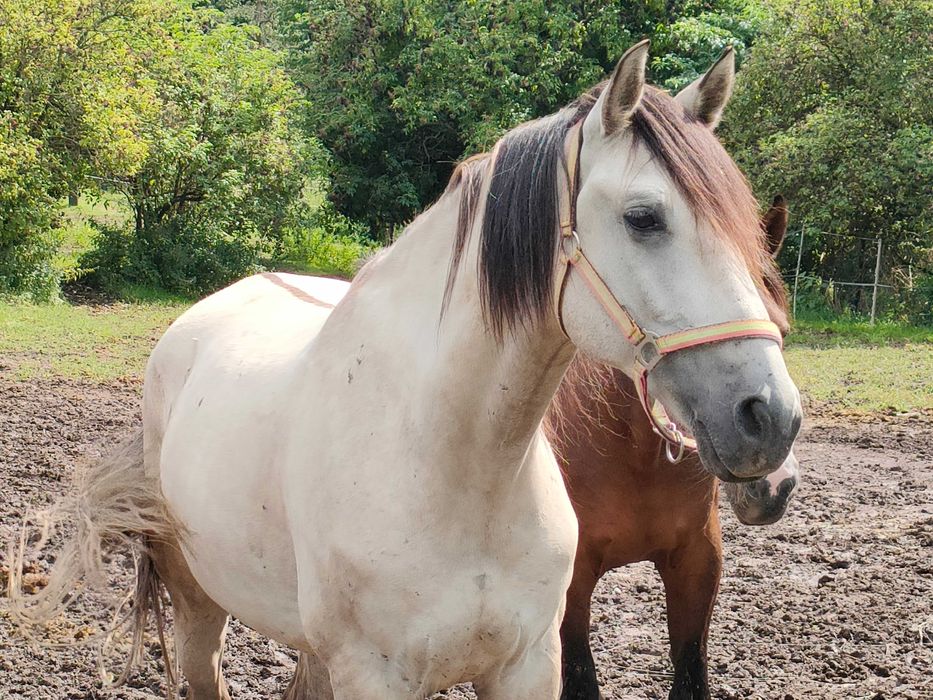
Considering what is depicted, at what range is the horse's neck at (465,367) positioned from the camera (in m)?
1.83

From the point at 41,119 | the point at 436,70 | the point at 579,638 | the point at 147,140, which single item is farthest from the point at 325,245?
the point at 579,638

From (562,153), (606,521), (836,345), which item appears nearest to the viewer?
(562,153)

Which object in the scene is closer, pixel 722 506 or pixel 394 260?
pixel 394 260

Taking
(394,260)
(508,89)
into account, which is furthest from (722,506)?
(508,89)

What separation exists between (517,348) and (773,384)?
0.48 meters

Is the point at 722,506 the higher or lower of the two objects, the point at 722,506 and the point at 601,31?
the lower

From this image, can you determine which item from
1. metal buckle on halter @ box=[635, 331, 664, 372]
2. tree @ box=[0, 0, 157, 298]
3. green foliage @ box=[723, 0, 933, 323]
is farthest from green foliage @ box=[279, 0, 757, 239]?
metal buckle on halter @ box=[635, 331, 664, 372]

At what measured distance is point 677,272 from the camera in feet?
5.19

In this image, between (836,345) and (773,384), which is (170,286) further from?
(773,384)

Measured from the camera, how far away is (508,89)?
1791 cm

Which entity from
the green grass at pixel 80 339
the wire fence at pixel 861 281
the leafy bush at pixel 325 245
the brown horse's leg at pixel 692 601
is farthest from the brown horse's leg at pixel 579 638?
the leafy bush at pixel 325 245

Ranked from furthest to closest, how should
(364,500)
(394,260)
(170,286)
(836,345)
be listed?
1. (170,286)
2. (836,345)
3. (394,260)
4. (364,500)

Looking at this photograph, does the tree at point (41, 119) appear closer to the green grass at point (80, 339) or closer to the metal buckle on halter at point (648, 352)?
the green grass at point (80, 339)

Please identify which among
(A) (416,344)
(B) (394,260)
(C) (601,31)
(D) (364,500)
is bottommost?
(D) (364,500)
